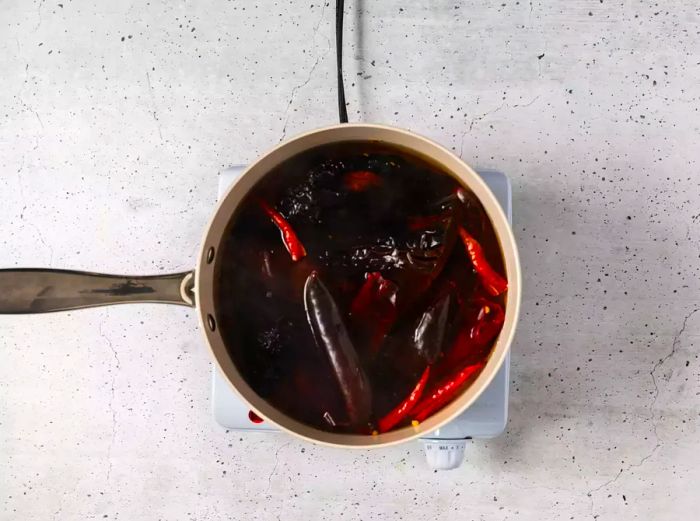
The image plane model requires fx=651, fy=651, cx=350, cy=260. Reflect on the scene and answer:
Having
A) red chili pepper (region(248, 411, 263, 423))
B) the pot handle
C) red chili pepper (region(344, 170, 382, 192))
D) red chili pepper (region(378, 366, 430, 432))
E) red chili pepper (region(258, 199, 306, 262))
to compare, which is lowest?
red chili pepper (region(248, 411, 263, 423))

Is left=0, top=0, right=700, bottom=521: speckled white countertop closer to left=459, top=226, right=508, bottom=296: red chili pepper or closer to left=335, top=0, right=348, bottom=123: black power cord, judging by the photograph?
left=335, top=0, right=348, bottom=123: black power cord

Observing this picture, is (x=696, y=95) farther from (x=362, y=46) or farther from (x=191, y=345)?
(x=191, y=345)

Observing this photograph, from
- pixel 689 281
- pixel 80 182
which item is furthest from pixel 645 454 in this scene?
pixel 80 182

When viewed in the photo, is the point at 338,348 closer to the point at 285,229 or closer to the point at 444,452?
the point at 285,229

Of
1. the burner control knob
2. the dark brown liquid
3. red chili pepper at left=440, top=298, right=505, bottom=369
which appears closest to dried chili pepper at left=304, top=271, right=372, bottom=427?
the dark brown liquid

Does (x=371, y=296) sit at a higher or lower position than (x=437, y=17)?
lower

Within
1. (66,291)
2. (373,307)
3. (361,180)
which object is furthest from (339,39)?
(66,291)

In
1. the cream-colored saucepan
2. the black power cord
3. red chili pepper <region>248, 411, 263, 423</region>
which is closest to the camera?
the cream-colored saucepan
